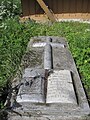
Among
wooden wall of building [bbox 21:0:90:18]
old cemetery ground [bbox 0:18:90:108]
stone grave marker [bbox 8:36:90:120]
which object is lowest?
wooden wall of building [bbox 21:0:90:18]

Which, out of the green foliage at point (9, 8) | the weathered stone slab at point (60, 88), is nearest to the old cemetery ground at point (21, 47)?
the weathered stone slab at point (60, 88)

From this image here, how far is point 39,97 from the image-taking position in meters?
3.64

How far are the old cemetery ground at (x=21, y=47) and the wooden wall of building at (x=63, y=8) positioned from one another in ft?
3.24

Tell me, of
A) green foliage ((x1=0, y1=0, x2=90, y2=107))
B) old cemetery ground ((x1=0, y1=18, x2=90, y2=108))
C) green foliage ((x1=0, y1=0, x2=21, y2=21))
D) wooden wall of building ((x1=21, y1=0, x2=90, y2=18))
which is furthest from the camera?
wooden wall of building ((x1=21, y1=0, x2=90, y2=18))

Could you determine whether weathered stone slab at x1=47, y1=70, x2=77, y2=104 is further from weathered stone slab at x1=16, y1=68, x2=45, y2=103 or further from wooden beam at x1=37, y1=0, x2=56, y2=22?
wooden beam at x1=37, y1=0, x2=56, y2=22

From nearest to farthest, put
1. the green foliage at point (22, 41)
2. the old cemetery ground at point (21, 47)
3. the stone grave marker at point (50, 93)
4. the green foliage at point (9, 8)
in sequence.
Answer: the stone grave marker at point (50, 93) → the old cemetery ground at point (21, 47) → the green foliage at point (22, 41) → the green foliage at point (9, 8)

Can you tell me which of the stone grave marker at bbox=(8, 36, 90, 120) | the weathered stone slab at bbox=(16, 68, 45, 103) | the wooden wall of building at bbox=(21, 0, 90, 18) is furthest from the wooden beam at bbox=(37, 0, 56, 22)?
the weathered stone slab at bbox=(16, 68, 45, 103)

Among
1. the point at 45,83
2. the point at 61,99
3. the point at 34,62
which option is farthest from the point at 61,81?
the point at 34,62

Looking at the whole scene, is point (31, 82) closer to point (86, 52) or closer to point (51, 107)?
point (51, 107)

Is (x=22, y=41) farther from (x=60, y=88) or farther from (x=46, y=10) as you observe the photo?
(x=46, y=10)

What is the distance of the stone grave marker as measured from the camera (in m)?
3.46

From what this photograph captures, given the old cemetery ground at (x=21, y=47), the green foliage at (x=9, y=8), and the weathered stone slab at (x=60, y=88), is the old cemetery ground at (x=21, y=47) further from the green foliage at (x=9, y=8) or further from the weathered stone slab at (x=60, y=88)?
the green foliage at (x=9, y=8)

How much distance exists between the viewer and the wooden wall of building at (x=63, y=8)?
29.2 feet

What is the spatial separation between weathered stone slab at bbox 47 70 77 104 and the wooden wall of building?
4.88 m
